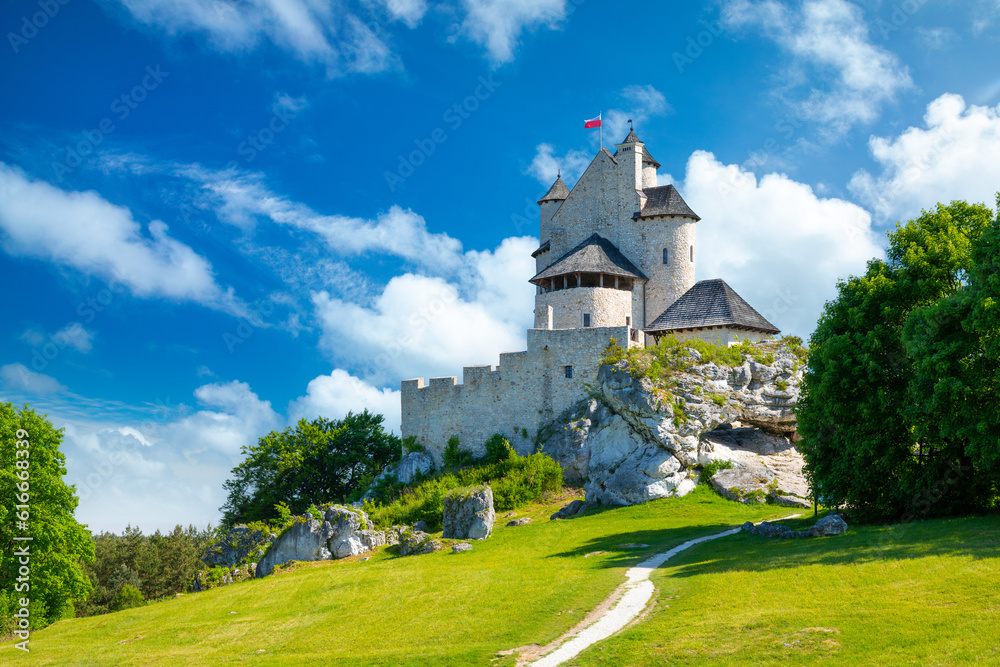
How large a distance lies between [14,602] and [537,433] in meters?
26.9

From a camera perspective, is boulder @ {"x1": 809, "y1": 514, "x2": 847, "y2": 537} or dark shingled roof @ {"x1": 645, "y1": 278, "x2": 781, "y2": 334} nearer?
boulder @ {"x1": 809, "y1": 514, "x2": 847, "y2": 537}

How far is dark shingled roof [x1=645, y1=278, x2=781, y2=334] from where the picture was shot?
146 ft

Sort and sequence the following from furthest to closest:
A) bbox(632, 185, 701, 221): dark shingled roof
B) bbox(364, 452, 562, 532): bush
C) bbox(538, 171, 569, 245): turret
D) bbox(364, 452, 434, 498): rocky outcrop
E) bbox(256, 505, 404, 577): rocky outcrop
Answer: bbox(538, 171, 569, 245): turret, bbox(632, 185, 701, 221): dark shingled roof, bbox(364, 452, 434, 498): rocky outcrop, bbox(364, 452, 562, 532): bush, bbox(256, 505, 404, 577): rocky outcrop

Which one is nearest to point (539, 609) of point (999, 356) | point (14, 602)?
point (999, 356)

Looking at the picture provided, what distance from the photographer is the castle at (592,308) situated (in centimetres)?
4522

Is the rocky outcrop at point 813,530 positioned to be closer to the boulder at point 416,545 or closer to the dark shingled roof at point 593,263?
the boulder at point 416,545

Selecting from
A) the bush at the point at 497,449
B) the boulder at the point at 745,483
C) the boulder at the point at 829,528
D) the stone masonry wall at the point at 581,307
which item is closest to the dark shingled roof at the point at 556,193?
the stone masonry wall at the point at 581,307

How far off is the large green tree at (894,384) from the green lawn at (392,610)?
19.4 feet

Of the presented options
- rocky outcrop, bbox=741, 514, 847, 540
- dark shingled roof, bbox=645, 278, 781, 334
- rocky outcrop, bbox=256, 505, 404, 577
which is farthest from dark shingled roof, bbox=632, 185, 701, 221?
rocky outcrop, bbox=741, 514, 847, 540

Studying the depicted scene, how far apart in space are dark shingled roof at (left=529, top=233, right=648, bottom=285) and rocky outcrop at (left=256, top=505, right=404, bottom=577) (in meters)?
22.6

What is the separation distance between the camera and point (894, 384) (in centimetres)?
2541

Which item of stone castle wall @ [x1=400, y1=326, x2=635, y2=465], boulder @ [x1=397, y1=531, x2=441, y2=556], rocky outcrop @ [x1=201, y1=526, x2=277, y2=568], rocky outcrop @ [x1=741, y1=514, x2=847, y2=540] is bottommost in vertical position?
rocky outcrop @ [x1=201, y1=526, x2=277, y2=568]

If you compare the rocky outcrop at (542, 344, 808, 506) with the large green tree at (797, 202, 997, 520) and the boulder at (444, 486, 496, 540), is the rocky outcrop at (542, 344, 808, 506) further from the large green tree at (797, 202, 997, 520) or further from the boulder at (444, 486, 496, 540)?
the large green tree at (797, 202, 997, 520)

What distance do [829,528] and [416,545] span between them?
15.9 meters
